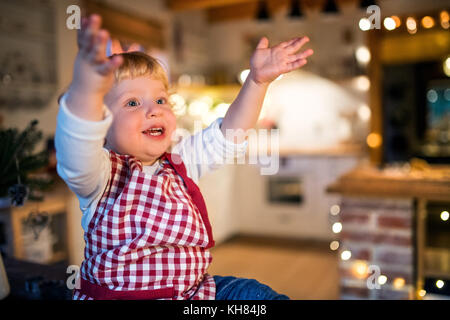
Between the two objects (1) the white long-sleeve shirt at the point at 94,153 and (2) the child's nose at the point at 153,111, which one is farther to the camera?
(2) the child's nose at the point at 153,111

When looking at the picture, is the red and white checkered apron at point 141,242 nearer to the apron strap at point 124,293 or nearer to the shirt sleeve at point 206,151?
the apron strap at point 124,293

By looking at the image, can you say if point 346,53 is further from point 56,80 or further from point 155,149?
point 155,149

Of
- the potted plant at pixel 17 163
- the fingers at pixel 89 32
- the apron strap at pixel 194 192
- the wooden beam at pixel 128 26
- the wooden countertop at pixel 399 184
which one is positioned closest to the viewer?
the fingers at pixel 89 32

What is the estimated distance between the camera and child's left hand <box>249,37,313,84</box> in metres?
0.63

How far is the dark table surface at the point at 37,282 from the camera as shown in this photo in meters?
0.84

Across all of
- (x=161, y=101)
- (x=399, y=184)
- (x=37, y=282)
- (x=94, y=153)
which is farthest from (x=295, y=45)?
(x=399, y=184)

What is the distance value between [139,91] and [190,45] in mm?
3510

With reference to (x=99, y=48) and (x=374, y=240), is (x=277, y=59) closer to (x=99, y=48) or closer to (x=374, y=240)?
(x=99, y=48)

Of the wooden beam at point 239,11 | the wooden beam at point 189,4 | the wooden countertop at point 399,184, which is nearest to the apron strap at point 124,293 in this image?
the wooden countertop at point 399,184

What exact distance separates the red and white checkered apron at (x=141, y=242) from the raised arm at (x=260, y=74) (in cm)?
17

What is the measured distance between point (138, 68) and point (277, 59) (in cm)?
23

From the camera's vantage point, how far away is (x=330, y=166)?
3.49m

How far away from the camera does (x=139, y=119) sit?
0.63 m

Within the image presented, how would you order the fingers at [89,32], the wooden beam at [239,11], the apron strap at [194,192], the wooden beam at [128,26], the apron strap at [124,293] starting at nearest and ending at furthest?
the fingers at [89,32] → the apron strap at [124,293] → the apron strap at [194,192] → the wooden beam at [128,26] → the wooden beam at [239,11]
